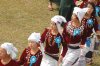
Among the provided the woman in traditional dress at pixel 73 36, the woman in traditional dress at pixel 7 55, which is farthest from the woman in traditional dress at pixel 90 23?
the woman in traditional dress at pixel 7 55

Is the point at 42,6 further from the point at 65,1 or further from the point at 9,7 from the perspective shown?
the point at 65,1

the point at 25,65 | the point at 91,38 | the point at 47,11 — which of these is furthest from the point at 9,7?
the point at 25,65

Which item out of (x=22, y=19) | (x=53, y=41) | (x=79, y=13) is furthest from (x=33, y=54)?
(x=22, y=19)

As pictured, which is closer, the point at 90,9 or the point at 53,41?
the point at 53,41

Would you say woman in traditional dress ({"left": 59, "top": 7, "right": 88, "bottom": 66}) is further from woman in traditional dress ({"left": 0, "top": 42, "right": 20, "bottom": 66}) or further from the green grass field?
the green grass field

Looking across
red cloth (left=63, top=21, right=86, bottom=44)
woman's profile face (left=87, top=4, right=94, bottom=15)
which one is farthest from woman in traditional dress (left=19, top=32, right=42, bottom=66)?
woman's profile face (left=87, top=4, right=94, bottom=15)

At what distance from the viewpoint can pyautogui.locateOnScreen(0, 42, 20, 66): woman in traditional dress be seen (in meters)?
6.86

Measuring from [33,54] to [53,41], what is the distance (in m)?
0.70

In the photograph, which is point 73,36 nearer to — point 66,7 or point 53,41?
point 53,41

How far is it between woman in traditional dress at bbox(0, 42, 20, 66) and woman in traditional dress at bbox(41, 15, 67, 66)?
994 mm

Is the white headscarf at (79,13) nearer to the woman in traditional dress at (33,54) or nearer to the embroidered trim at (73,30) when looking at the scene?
the embroidered trim at (73,30)

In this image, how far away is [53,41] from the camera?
769cm

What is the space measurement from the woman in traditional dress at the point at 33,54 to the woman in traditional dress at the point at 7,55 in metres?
0.28

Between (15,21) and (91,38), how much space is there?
347cm
